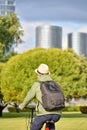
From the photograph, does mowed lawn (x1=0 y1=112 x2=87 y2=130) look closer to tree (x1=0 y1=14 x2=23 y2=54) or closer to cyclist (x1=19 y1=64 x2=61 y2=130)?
cyclist (x1=19 y1=64 x2=61 y2=130)

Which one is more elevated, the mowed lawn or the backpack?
the backpack

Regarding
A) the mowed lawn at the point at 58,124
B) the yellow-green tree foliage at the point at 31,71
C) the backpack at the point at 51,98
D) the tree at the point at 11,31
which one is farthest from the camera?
the tree at the point at 11,31

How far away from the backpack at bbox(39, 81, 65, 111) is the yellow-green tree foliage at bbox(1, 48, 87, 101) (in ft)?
122

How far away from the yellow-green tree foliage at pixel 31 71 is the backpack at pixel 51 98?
37236 millimetres

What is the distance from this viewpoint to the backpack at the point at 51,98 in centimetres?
980

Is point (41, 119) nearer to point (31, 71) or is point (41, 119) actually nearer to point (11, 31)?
point (31, 71)

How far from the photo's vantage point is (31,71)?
156ft

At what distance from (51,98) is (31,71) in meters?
37.8

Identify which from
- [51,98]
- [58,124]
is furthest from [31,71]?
[51,98]

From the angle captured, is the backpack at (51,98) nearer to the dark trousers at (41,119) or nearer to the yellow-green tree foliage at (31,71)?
the dark trousers at (41,119)

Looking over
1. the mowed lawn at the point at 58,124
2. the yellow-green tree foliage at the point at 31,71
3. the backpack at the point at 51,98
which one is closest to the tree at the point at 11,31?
the yellow-green tree foliage at the point at 31,71

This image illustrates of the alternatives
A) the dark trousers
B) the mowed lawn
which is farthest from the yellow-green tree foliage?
the dark trousers

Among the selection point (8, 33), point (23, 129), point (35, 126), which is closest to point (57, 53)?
point (8, 33)

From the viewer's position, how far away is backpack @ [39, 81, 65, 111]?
980cm
